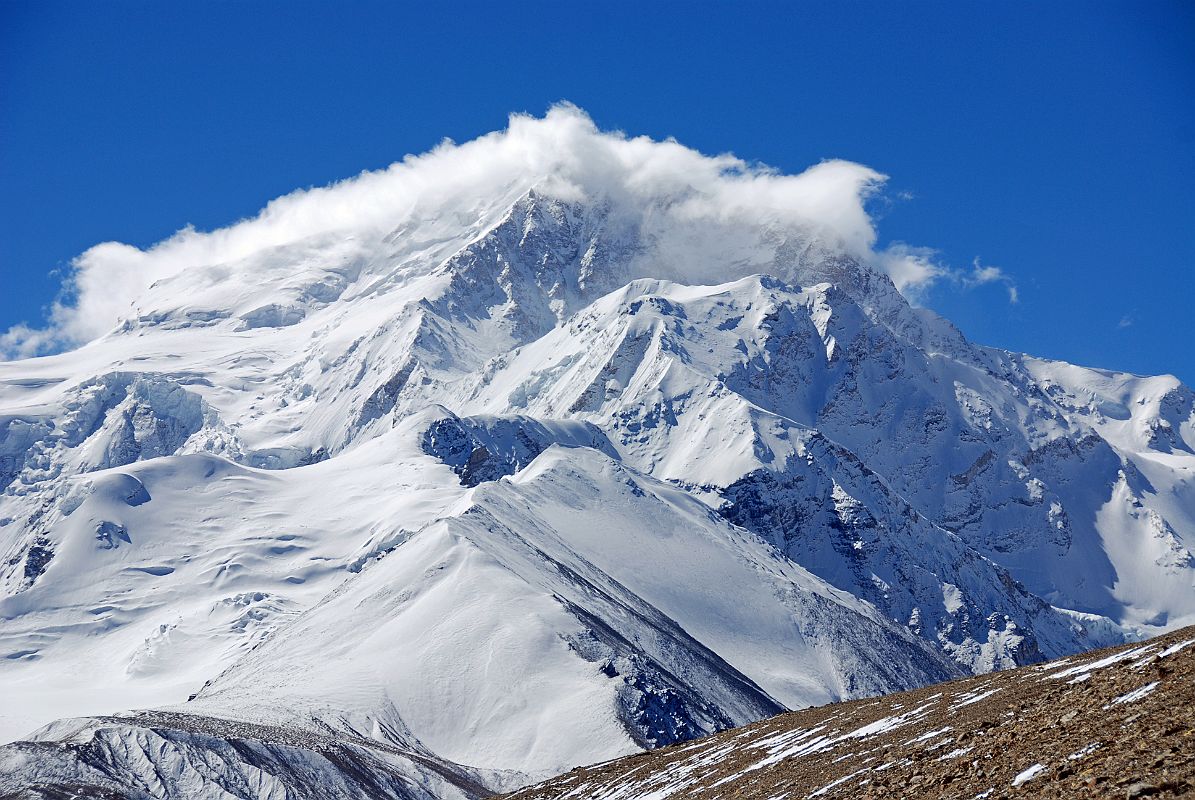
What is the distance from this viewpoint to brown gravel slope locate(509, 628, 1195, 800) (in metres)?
36.6

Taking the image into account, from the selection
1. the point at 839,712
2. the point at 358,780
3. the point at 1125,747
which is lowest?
the point at 1125,747

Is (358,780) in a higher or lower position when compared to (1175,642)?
higher

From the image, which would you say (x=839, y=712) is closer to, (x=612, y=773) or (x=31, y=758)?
(x=612, y=773)

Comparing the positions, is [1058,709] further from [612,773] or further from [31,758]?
[31,758]

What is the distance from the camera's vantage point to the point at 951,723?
172 feet

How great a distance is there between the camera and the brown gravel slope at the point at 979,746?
36625 mm

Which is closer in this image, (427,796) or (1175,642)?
(1175,642)

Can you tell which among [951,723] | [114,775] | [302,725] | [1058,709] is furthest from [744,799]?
[302,725]

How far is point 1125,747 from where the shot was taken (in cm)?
3703

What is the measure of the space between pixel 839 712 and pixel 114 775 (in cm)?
9613

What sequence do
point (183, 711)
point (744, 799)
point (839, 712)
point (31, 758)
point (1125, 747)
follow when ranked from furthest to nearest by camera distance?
point (183, 711) → point (31, 758) → point (839, 712) → point (744, 799) → point (1125, 747)

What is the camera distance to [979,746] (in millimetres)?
44406

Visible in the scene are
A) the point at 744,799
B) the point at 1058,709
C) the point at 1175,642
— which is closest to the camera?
the point at 1058,709

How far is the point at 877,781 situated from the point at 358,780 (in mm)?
122586
